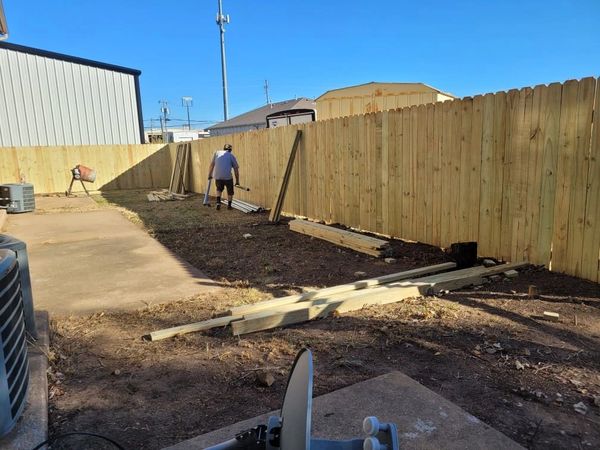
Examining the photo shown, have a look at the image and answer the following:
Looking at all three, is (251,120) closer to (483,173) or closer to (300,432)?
(483,173)

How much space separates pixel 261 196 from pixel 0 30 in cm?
687

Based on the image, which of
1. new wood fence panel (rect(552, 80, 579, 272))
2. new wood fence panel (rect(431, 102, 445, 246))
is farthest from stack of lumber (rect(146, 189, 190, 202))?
new wood fence panel (rect(552, 80, 579, 272))

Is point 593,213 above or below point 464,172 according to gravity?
below

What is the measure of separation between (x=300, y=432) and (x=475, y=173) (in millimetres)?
5112

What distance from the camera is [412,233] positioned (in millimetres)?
6930

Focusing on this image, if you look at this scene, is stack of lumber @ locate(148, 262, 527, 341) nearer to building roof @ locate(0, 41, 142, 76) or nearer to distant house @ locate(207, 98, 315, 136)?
building roof @ locate(0, 41, 142, 76)

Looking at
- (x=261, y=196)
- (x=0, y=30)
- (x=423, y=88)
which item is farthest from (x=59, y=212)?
(x=423, y=88)

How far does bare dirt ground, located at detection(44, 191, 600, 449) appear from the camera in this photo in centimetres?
257

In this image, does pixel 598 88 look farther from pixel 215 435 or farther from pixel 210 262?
pixel 210 262

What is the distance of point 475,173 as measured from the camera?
5.74 m

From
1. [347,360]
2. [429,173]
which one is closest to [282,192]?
[429,173]

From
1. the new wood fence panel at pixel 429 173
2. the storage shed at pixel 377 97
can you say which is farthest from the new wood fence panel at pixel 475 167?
the storage shed at pixel 377 97

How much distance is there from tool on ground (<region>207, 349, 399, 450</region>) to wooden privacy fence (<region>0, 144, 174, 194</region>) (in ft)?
64.5

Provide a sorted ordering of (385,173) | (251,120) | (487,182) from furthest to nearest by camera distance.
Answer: (251,120)
(385,173)
(487,182)
